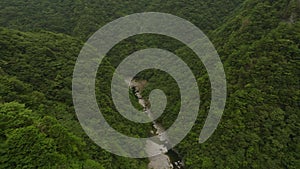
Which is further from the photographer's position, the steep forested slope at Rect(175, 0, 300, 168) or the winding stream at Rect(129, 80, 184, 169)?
the winding stream at Rect(129, 80, 184, 169)

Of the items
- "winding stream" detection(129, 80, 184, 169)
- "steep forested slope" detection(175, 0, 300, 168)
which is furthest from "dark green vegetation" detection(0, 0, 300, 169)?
"winding stream" detection(129, 80, 184, 169)

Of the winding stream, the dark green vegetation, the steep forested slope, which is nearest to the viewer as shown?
the dark green vegetation

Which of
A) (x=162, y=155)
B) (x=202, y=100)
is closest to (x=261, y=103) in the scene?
(x=202, y=100)

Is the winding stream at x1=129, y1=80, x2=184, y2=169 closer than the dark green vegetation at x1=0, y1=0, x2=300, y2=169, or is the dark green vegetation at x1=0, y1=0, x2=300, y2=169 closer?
the dark green vegetation at x1=0, y1=0, x2=300, y2=169

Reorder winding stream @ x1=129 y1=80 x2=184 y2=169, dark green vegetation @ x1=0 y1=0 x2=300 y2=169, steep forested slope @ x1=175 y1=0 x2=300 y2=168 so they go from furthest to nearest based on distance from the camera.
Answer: winding stream @ x1=129 y1=80 x2=184 y2=169, steep forested slope @ x1=175 y1=0 x2=300 y2=168, dark green vegetation @ x1=0 y1=0 x2=300 y2=169

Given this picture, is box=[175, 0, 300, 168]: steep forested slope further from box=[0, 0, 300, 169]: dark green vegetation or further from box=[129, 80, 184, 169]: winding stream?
box=[129, 80, 184, 169]: winding stream

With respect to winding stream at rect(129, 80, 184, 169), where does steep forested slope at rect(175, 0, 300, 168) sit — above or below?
above

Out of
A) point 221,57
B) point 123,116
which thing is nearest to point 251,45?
point 221,57

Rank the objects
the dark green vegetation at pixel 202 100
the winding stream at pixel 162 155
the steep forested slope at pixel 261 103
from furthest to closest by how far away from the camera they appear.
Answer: the winding stream at pixel 162 155 → the steep forested slope at pixel 261 103 → the dark green vegetation at pixel 202 100

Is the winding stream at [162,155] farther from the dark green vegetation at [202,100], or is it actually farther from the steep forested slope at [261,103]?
the steep forested slope at [261,103]

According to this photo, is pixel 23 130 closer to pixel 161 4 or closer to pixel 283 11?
pixel 283 11

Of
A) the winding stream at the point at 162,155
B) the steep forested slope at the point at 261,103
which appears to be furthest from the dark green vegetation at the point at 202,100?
the winding stream at the point at 162,155
